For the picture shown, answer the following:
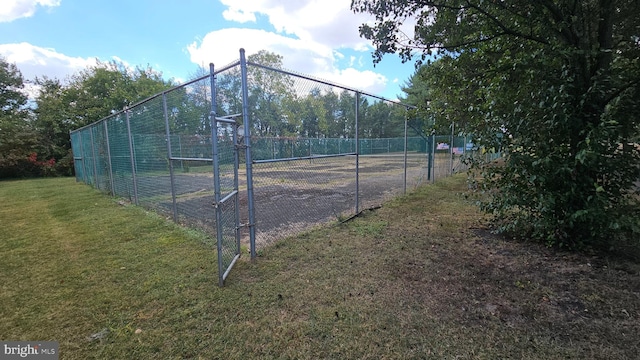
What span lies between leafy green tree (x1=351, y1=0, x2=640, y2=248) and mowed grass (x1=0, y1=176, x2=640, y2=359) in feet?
1.94

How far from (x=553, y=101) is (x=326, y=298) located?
127 inches

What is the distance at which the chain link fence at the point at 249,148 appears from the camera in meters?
3.32

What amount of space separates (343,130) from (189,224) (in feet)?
11.7

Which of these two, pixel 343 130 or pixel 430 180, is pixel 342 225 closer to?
pixel 343 130

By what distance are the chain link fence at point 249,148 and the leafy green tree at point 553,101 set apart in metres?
0.82

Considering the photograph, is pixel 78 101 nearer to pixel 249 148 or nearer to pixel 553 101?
pixel 249 148

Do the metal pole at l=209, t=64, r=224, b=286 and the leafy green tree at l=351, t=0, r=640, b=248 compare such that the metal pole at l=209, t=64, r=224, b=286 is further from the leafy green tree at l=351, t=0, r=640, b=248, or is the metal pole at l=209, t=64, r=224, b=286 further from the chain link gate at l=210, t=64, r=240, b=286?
the leafy green tree at l=351, t=0, r=640, b=248

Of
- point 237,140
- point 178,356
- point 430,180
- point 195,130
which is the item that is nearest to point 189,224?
point 195,130

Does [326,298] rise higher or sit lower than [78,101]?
lower

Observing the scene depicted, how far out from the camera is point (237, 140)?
3229 mm

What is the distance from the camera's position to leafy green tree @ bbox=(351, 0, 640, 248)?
2.97 metres

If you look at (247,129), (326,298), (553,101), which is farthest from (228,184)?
(553,101)

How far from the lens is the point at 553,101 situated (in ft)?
10.1

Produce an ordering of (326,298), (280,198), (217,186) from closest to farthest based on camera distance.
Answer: (326,298) → (217,186) → (280,198)
